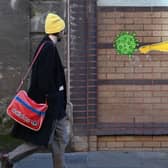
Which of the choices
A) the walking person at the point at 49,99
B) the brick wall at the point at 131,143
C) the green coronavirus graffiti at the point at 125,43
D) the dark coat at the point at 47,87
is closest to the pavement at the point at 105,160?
the brick wall at the point at 131,143

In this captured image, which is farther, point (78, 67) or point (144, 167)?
point (78, 67)

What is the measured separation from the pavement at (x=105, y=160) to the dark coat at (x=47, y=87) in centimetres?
128

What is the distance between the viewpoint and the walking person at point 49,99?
575cm

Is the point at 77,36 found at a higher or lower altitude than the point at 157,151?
higher

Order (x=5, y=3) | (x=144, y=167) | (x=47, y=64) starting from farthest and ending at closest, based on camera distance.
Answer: (x=5, y=3) < (x=144, y=167) < (x=47, y=64)

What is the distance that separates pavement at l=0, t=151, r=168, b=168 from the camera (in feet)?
23.1

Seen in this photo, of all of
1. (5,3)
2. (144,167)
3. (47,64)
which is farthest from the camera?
(5,3)

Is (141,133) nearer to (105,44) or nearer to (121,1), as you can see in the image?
(105,44)

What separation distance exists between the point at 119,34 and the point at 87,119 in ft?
4.09

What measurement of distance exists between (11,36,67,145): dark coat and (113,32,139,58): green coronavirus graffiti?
6.30 ft

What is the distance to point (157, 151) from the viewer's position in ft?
25.3

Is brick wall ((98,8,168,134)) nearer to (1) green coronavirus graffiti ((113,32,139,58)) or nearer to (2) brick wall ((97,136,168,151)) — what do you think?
(1) green coronavirus graffiti ((113,32,139,58))

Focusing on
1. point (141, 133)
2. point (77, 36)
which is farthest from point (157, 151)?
point (77, 36)

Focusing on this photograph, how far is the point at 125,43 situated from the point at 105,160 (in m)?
1.62
